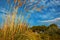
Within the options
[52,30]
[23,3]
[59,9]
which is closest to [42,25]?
[52,30]

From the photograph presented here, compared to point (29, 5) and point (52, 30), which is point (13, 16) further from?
point (52, 30)

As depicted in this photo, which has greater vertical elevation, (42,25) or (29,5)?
(29,5)

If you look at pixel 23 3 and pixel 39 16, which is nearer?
pixel 23 3

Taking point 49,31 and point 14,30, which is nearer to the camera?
point 14,30

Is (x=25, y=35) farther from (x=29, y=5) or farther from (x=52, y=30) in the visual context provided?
(x=52, y=30)

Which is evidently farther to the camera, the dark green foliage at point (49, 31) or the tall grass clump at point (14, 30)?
the dark green foliage at point (49, 31)

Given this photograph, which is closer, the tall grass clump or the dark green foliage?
the tall grass clump

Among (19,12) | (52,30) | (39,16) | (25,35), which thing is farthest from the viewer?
(39,16)

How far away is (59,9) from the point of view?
399 cm

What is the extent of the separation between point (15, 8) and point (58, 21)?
1.16 m

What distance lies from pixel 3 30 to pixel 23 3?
564mm

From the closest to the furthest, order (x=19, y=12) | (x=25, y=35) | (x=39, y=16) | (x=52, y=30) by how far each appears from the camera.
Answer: (x=25, y=35) → (x=19, y=12) → (x=52, y=30) → (x=39, y=16)

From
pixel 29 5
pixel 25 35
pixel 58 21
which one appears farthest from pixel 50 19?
pixel 25 35

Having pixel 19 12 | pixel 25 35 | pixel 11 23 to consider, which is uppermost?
pixel 19 12
